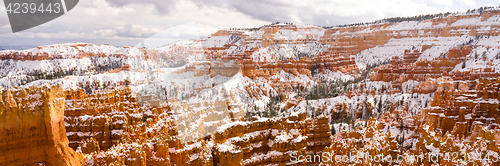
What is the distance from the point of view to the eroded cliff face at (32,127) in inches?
274

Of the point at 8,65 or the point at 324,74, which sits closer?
the point at 324,74

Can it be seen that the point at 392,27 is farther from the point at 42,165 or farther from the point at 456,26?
the point at 42,165

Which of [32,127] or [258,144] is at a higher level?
[32,127]

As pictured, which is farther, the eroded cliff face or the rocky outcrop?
the rocky outcrop

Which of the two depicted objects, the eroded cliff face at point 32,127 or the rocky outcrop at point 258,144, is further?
the rocky outcrop at point 258,144

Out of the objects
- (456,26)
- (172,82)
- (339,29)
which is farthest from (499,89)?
(339,29)

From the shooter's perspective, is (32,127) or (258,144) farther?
(258,144)

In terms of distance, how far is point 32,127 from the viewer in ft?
24.0

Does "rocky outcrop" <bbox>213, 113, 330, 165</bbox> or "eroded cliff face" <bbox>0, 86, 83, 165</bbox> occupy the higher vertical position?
"eroded cliff face" <bbox>0, 86, 83, 165</bbox>

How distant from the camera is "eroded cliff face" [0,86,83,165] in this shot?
22.8ft

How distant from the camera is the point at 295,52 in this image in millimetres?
155000

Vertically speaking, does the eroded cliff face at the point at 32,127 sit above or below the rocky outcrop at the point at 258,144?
above

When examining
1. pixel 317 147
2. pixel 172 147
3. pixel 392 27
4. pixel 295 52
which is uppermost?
pixel 392 27

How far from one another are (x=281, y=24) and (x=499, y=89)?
527 ft
